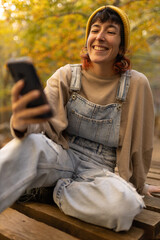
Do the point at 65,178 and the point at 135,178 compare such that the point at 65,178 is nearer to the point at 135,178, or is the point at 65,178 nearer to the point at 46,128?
the point at 46,128

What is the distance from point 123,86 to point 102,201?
0.89 meters

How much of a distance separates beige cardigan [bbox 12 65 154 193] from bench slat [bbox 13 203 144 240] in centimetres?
45

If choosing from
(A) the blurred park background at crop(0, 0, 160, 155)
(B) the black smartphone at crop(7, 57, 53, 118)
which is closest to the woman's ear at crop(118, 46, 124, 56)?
(B) the black smartphone at crop(7, 57, 53, 118)

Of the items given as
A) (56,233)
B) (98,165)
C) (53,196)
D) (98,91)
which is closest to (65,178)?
(53,196)

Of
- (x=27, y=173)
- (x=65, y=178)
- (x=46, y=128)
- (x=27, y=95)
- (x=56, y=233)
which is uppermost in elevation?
(x=27, y=95)

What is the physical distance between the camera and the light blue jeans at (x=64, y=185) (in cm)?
143

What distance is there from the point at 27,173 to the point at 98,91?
865 millimetres

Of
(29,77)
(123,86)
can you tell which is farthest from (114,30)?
(29,77)

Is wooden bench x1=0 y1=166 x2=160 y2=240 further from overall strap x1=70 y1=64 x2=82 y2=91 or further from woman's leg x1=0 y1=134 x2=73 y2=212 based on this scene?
overall strap x1=70 y1=64 x2=82 y2=91

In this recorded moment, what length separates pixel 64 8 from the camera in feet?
17.7

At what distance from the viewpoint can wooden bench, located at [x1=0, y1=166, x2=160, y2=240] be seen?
4.73 ft

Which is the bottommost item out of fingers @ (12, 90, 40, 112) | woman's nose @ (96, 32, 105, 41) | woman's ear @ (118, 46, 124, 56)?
fingers @ (12, 90, 40, 112)

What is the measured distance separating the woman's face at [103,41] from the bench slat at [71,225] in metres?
1.13

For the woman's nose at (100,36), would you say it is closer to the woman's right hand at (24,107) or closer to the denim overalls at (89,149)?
the denim overalls at (89,149)
